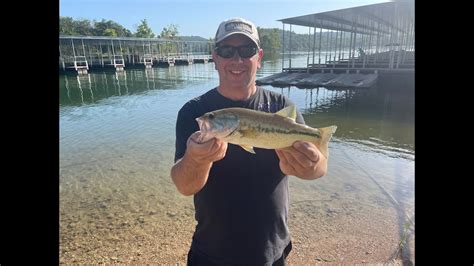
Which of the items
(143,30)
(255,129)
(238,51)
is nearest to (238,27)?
(238,51)

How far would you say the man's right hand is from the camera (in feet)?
7.44

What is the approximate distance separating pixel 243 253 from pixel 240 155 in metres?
0.86

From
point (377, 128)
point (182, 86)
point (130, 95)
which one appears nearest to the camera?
point (377, 128)

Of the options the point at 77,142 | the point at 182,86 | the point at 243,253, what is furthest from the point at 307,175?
the point at 182,86

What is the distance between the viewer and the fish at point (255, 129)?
231 centimetres

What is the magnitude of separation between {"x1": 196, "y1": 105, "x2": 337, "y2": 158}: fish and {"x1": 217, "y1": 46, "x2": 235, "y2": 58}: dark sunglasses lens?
67 centimetres

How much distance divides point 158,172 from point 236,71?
935 cm

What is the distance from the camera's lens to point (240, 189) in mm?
2643

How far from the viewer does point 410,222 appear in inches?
275

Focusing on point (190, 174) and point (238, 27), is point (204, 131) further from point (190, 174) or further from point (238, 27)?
point (238, 27)

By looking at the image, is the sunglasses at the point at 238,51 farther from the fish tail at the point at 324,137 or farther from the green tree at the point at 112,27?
the green tree at the point at 112,27

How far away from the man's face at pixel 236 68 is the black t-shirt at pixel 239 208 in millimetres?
524
